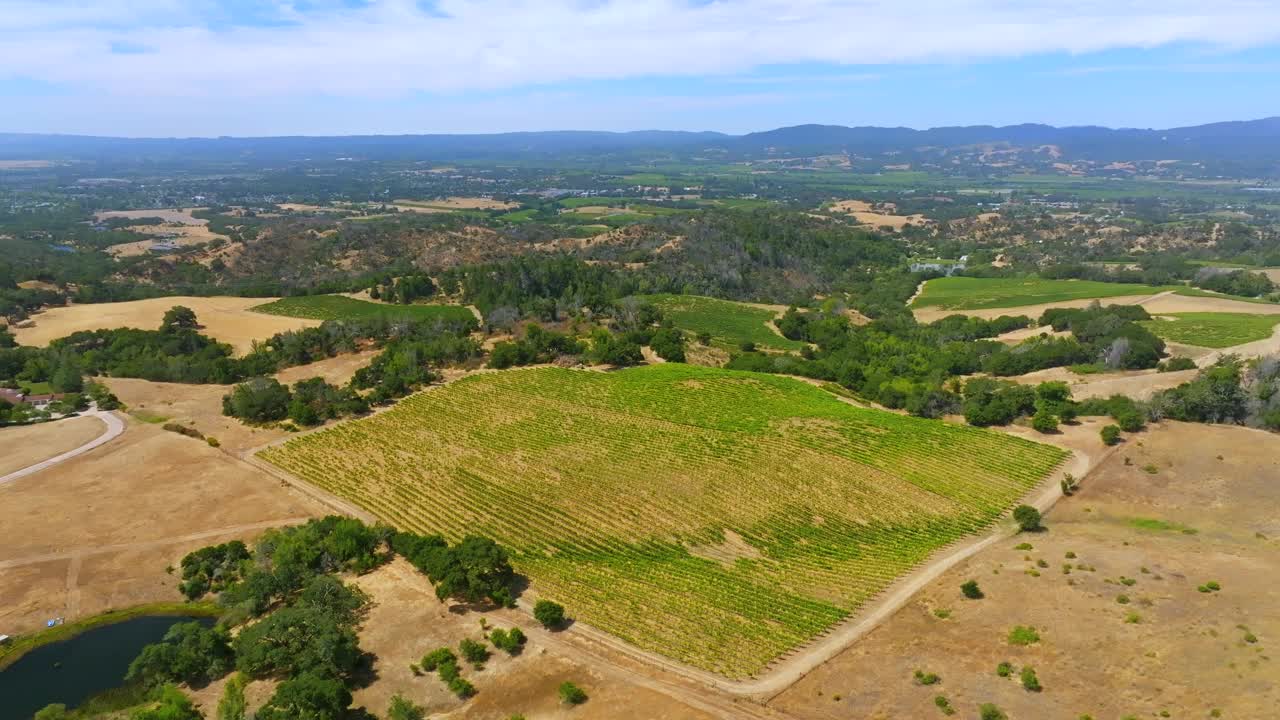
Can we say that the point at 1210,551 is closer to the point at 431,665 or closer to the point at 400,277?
the point at 431,665

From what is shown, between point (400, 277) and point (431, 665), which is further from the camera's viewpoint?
point (400, 277)

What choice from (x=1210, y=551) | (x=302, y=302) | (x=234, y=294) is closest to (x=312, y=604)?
(x=1210, y=551)

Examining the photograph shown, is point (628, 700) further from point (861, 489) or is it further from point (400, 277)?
point (400, 277)

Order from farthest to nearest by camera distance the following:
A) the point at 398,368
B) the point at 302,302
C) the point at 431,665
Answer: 1. the point at 302,302
2. the point at 398,368
3. the point at 431,665

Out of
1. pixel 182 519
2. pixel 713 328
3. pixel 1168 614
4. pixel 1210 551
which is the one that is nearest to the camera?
pixel 1168 614

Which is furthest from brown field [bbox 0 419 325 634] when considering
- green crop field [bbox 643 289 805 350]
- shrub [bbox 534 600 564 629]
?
green crop field [bbox 643 289 805 350]

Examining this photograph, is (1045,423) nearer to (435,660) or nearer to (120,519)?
(435,660)

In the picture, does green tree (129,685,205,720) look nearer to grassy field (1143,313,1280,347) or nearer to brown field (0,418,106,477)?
brown field (0,418,106,477)

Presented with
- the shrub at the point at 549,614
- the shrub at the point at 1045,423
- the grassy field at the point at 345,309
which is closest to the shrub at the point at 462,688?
the shrub at the point at 549,614

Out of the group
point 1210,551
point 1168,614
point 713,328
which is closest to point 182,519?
point 1168,614
